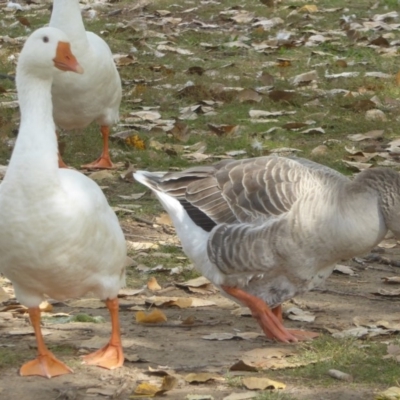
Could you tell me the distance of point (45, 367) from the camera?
4.35 m

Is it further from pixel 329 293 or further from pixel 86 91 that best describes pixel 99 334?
pixel 86 91

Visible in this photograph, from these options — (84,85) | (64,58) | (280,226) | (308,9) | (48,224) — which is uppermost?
(64,58)

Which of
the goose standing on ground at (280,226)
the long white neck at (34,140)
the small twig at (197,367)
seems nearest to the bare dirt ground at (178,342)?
the small twig at (197,367)

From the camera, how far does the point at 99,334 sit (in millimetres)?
4953

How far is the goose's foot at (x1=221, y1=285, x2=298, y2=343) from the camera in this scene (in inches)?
193

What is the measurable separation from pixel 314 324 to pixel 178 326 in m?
0.73

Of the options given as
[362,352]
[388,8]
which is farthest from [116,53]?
[362,352]

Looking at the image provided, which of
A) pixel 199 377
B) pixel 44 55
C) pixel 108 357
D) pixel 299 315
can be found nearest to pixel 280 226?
pixel 299 315

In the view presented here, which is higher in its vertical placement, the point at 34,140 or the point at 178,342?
the point at 34,140

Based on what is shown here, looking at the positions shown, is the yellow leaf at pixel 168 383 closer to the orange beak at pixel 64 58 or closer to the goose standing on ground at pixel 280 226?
the goose standing on ground at pixel 280 226

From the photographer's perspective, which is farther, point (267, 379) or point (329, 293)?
point (329, 293)

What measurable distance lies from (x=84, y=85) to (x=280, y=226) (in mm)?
3155

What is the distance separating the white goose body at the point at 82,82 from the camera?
747 centimetres

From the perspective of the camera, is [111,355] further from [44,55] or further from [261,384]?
[44,55]
